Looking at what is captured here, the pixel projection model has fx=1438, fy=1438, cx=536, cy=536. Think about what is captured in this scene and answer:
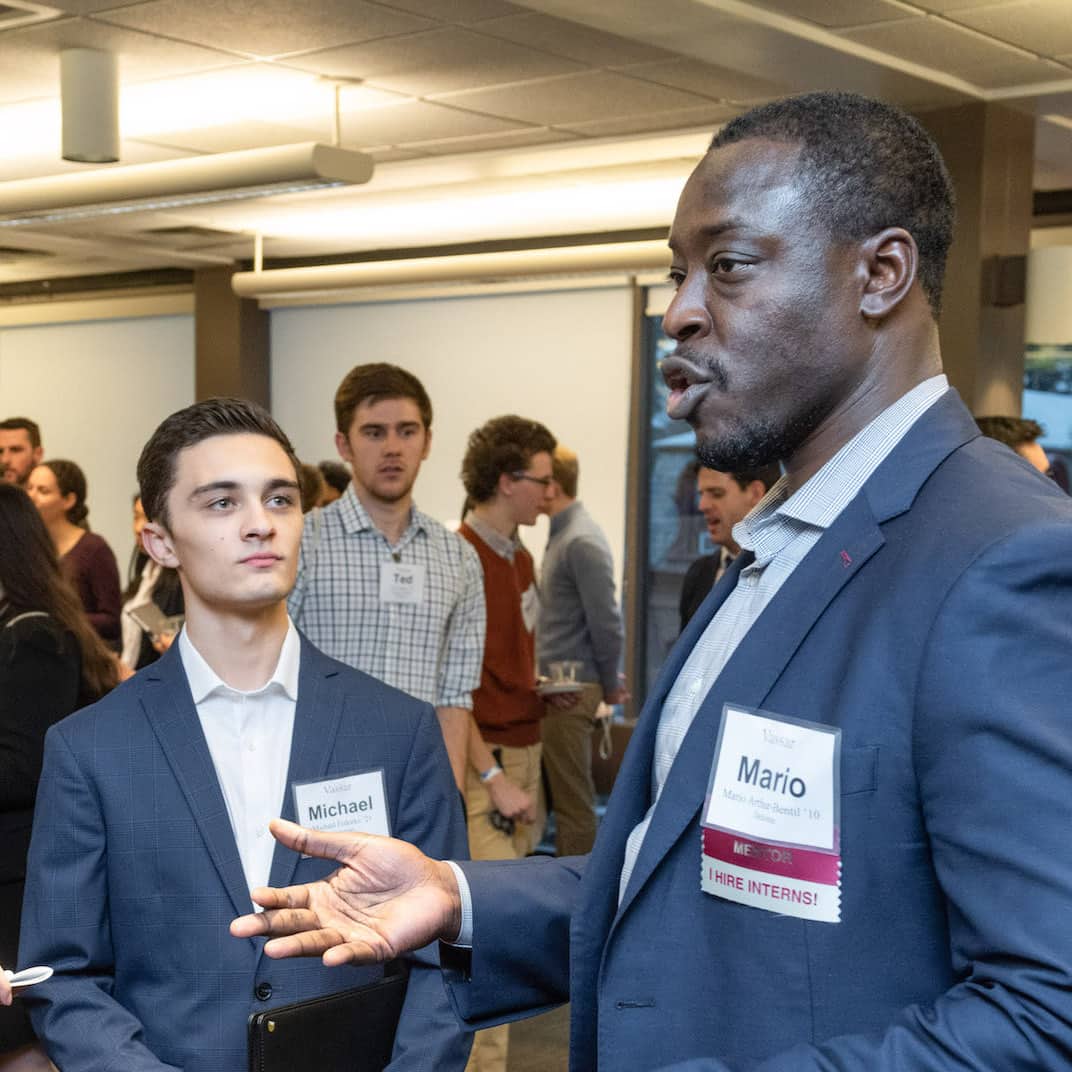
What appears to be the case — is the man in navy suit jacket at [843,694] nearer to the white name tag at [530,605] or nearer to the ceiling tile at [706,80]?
the white name tag at [530,605]

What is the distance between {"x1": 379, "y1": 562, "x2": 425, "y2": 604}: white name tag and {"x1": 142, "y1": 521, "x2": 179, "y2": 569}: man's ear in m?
1.55

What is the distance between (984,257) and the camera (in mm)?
5672

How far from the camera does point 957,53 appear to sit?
197 inches

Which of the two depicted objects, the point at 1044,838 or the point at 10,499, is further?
the point at 10,499

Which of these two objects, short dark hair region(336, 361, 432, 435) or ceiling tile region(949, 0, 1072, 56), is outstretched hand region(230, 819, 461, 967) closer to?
short dark hair region(336, 361, 432, 435)

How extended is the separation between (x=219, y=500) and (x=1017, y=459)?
1.34m

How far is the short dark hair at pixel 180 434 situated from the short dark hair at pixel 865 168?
3.90 ft

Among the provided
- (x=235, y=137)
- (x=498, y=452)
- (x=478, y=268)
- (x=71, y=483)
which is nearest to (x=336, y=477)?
(x=478, y=268)

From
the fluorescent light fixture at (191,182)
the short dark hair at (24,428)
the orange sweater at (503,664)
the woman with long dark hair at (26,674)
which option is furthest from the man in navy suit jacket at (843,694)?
the short dark hair at (24,428)

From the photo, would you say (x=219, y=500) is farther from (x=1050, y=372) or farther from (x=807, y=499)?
(x=1050, y=372)

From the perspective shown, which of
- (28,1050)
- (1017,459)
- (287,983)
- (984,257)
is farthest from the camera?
(984,257)

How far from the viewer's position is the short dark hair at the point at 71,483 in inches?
244

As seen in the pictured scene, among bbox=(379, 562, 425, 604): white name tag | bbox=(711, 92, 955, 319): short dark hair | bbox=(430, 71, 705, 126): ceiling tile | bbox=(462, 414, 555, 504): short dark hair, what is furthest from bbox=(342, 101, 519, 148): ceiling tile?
bbox=(711, 92, 955, 319): short dark hair

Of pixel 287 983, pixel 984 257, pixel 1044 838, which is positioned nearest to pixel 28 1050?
pixel 287 983
